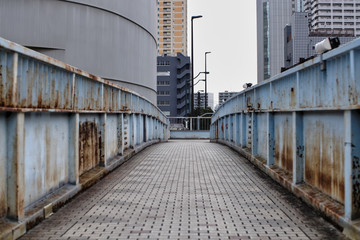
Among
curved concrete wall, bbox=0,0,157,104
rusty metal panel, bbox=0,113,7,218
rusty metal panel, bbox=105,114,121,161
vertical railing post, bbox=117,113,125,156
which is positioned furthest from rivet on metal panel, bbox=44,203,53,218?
curved concrete wall, bbox=0,0,157,104

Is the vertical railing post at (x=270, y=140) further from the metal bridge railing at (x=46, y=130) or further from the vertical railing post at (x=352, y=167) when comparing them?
the vertical railing post at (x=352, y=167)

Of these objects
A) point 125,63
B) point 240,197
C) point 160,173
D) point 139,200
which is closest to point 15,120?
point 139,200

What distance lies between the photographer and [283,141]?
23.7 ft

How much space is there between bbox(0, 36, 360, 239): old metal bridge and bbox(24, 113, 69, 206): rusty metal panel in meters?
0.02

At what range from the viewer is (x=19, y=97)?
4098 mm

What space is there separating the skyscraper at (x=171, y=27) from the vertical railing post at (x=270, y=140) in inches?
4981

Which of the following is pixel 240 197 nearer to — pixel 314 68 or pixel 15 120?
pixel 314 68

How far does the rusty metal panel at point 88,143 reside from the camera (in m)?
6.73

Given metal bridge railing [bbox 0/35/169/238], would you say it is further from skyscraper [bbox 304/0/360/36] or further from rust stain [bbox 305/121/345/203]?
skyscraper [bbox 304/0/360/36]

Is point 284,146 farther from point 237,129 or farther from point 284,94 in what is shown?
point 237,129

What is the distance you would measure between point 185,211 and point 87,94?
325 centimetres

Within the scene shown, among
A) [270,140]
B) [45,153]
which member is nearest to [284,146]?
[270,140]

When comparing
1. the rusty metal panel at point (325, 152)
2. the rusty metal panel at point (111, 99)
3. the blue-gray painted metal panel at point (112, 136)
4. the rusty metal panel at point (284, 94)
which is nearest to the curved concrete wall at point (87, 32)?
the rusty metal panel at point (111, 99)

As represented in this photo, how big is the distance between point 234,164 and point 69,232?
6130 mm
